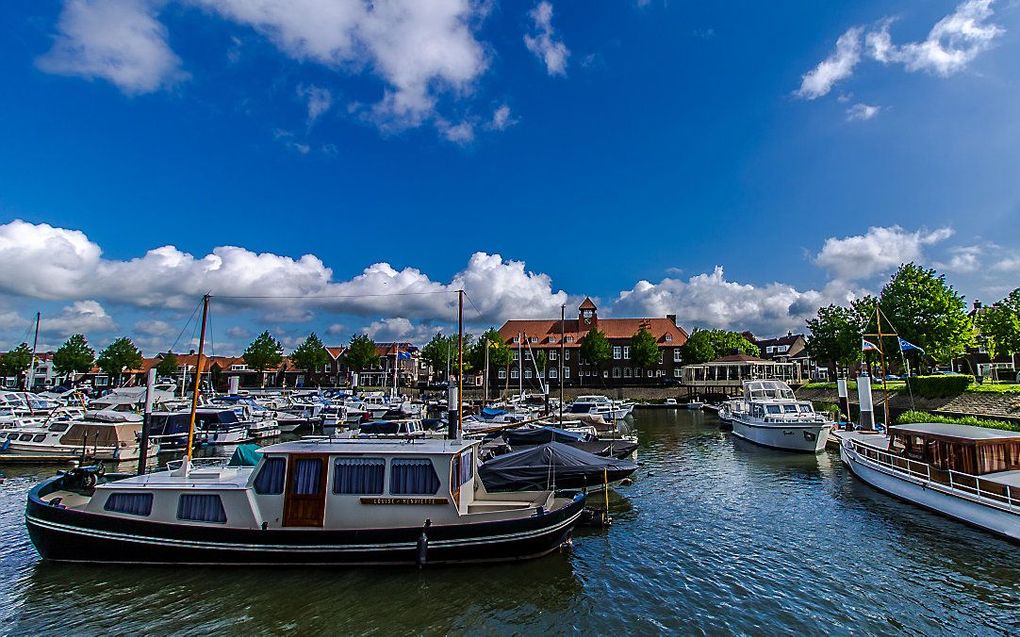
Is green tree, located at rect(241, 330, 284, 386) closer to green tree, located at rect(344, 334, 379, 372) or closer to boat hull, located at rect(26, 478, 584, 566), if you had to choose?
green tree, located at rect(344, 334, 379, 372)

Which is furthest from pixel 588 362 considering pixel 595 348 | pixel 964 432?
pixel 964 432

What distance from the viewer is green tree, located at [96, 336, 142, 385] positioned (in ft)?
325

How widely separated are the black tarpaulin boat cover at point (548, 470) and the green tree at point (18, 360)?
397 ft

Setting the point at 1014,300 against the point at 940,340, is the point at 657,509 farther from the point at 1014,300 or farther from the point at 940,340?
the point at 1014,300

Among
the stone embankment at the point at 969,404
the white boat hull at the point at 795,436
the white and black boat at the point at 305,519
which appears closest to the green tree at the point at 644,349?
the stone embankment at the point at 969,404

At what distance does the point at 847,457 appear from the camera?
28562 mm

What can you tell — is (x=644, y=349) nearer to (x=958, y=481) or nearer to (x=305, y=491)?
(x=958, y=481)

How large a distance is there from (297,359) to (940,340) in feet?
340

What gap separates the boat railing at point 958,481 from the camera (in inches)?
653

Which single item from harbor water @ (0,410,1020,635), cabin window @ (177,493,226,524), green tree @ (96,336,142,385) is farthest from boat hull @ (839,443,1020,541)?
green tree @ (96,336,142,385)

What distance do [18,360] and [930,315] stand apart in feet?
474

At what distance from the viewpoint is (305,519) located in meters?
14.4

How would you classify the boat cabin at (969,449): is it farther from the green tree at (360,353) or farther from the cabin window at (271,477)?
the green tree at (360,353)

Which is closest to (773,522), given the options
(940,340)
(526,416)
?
(526,416)
